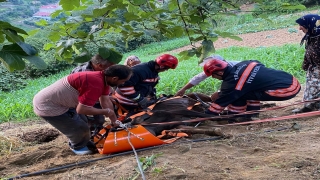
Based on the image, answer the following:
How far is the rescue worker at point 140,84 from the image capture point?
4.76 metres

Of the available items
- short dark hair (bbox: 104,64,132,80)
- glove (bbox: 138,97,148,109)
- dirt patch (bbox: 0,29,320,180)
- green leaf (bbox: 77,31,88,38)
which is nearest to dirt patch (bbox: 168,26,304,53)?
glove (bbox: 138,97,148,109)

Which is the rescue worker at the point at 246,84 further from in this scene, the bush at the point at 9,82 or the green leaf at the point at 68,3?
the bush at the point at 9,82

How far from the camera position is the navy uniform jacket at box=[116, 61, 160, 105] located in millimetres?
4754

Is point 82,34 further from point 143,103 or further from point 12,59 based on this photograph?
point 143,103

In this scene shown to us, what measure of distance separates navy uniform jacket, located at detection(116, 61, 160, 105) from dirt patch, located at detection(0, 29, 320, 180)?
99cm

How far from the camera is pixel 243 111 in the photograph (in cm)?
479

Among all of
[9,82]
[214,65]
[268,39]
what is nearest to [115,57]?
[214,65]

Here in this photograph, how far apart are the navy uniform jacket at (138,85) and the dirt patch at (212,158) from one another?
0.99m

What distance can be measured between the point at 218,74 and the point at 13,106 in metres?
5.09

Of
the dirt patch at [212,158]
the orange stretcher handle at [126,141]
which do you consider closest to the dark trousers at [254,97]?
the dirt patch at [212,158]

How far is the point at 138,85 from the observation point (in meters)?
4.93

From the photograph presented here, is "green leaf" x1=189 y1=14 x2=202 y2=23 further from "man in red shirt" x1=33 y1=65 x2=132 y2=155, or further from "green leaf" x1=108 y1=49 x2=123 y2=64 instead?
"man in red shirt" x1=33 y1=65 x2=132 y2=155

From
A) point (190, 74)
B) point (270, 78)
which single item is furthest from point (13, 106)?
point (270, 78)

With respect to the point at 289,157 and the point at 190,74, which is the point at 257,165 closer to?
the point at 289,157
